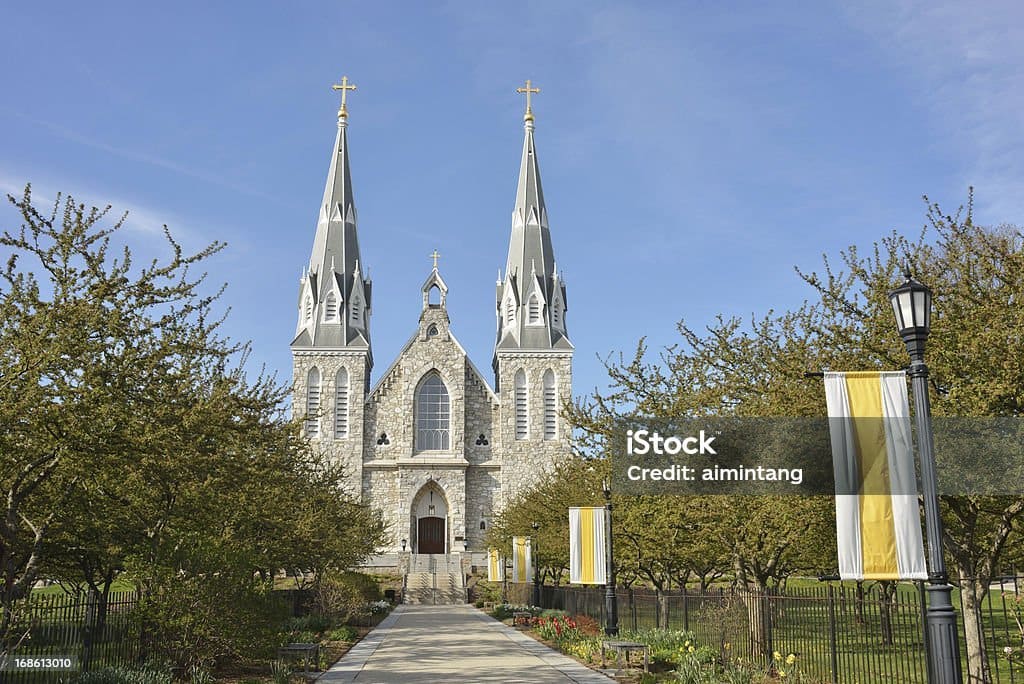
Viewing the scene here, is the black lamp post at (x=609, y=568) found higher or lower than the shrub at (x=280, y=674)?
higher

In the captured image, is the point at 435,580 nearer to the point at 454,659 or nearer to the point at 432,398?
the point at 432,398

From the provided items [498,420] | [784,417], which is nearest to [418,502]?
[498,420]

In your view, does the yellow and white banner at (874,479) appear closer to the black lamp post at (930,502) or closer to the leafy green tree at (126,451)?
the black lamp post at (930,502)

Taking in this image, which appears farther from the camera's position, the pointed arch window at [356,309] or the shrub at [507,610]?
the pointed arch window at [356,309]

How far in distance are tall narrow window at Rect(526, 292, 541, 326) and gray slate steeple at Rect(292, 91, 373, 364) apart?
9973 mm

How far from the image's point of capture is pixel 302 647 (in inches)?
621

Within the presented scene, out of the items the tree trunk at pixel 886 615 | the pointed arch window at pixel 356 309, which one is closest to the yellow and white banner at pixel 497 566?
the tree trunk at pixel 886 615

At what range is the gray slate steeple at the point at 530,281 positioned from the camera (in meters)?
54.7

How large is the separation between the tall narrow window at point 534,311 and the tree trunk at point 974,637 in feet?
145

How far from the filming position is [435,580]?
45500 mm

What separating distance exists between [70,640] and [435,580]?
112 ft

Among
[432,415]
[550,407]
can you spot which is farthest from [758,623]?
[432,415]

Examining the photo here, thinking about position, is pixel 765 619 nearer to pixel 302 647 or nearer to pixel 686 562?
pixel 686 562

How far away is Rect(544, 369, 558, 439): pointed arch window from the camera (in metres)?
53.0
